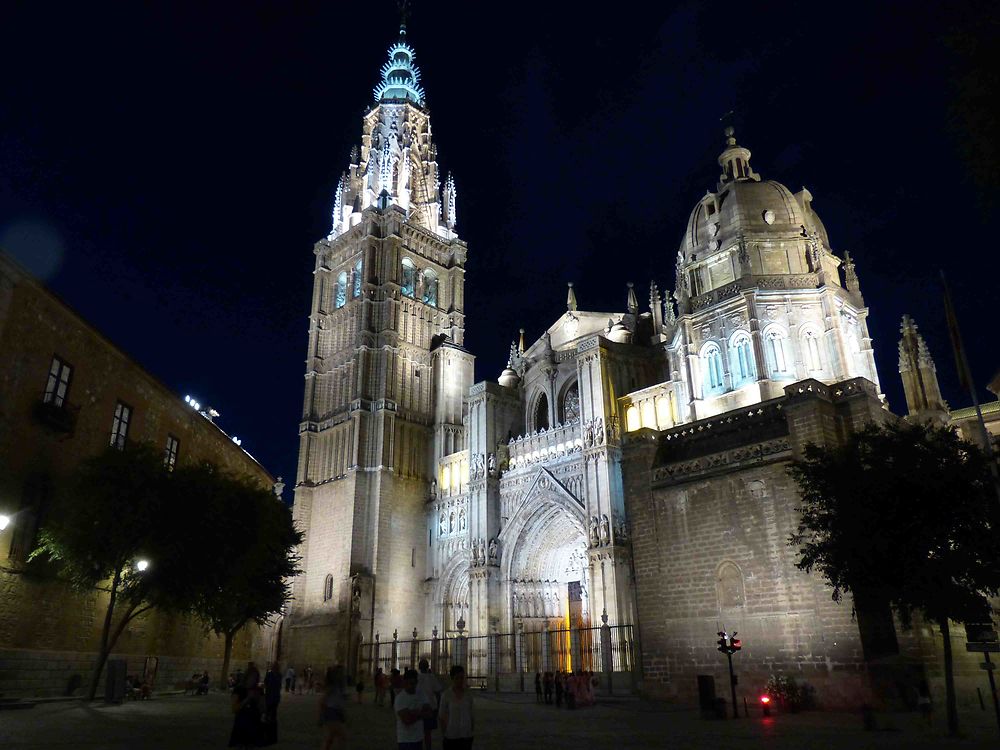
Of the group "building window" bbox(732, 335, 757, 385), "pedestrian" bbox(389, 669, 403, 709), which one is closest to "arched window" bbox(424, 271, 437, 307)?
"building window" bbox(732, 335, 757, 385)

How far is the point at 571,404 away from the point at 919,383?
693 inches

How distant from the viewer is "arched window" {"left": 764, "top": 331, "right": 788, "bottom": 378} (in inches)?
1288

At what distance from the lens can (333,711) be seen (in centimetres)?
908

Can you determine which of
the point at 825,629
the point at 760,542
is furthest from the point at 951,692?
the point at 760,542

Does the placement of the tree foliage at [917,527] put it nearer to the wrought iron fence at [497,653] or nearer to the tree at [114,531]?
the wrought iron fence at [497,653]

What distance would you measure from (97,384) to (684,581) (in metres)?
20.8

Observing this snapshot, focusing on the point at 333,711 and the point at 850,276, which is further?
the point at 850,276

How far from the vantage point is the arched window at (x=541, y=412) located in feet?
142

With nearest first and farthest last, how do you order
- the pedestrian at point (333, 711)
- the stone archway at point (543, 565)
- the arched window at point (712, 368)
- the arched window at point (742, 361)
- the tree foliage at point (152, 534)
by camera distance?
the pedestrian at point (333, 711), the tree foliage at point (152, 534), the arched window at point (742, 361), the arched window at point (712, 368), the stone archway at point (543, 565)

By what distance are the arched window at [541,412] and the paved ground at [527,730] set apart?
75.4ft

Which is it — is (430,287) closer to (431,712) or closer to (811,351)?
(811,351)

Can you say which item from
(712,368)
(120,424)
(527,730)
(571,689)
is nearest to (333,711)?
(527,730)

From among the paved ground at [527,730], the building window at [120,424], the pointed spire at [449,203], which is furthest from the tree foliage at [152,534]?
the pointed spire at [449,203]

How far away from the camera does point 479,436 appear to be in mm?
41219
